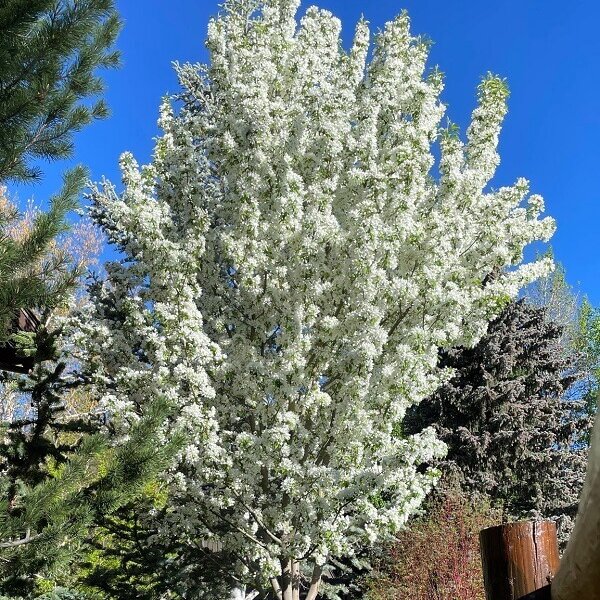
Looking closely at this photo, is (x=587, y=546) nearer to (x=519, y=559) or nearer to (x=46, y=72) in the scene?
(x=519, y=559)

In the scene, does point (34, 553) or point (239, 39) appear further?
point (239, 39)

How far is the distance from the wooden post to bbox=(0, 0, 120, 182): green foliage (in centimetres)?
527

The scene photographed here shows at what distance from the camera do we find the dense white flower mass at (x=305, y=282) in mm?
7051

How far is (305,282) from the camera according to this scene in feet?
25.1

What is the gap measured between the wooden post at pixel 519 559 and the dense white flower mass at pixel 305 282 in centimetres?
470

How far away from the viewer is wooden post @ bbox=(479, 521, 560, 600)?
199cm

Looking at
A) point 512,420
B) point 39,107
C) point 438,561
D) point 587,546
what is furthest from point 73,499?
point 512,420

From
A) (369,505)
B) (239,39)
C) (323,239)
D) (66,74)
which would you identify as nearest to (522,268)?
(323,239)

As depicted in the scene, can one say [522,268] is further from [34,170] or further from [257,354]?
Result: [34,170]

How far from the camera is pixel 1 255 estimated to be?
511 centimetres

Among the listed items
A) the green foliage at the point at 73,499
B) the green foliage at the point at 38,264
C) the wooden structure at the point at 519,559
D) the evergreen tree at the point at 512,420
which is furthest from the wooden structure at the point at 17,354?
the evergreen tree at the point at 512,420

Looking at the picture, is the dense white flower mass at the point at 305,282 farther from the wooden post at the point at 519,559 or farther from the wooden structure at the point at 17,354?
the wooden post at the point at 519,559

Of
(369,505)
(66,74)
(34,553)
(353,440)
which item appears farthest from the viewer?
(353,440)

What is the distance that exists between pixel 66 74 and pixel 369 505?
5545 millimetres
